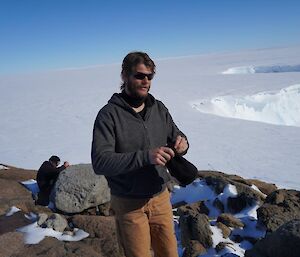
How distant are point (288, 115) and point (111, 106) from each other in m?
19.8

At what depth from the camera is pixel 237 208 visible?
Result: 560 centimetres

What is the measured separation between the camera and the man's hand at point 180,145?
7.21 ft

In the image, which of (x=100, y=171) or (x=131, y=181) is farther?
(x=131, y=181)

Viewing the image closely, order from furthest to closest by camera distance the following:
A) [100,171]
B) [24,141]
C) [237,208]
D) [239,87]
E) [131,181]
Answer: [239,87] < [24,141] < [237,208] < [131,181] < [100,171]

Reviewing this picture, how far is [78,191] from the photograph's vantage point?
5.78 m

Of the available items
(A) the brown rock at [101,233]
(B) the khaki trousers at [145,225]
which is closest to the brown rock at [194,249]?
(A) the brown rock at [101,233]

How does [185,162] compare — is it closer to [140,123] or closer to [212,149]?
[140,123]

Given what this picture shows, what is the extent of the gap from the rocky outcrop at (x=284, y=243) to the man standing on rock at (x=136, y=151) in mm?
1189

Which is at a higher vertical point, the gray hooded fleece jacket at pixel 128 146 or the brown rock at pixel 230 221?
the gray hooded fleece jacket at pixel 128 146

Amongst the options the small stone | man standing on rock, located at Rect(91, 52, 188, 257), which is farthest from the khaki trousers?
the small stone

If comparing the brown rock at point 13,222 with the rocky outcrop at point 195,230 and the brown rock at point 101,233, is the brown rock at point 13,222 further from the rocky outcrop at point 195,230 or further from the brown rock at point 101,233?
the rocky outcrop at point 195,230

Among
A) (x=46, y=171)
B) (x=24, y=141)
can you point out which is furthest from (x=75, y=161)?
(x=46, y=171)

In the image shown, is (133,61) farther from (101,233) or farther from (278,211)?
(278,211)

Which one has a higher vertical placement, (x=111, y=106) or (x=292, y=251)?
(x=111, y=106)
